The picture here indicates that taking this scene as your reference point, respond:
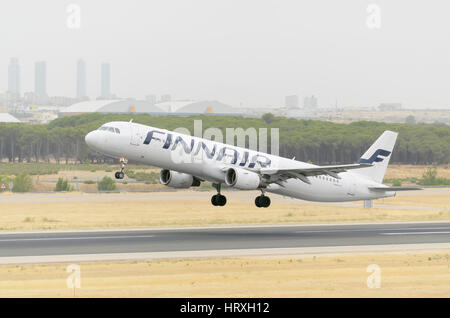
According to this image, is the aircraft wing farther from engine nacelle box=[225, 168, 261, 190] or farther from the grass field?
the grass field

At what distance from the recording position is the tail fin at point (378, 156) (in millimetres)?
60250

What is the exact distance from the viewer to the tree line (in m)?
128

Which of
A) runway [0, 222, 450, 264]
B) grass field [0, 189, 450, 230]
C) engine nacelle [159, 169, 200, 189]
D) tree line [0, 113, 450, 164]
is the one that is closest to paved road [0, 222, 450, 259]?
runway [0, 222, 450, 264]

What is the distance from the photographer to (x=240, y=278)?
1284 inches

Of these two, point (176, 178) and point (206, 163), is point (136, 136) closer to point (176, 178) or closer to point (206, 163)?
point (206, 163)

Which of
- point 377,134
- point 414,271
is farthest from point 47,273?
point 377,134

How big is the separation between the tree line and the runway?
68592mm

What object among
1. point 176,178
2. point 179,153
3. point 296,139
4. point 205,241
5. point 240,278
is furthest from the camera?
point 296,139

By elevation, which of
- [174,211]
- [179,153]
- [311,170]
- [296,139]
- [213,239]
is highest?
[296,139]

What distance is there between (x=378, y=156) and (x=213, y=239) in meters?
19.4

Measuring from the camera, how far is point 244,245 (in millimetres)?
44406

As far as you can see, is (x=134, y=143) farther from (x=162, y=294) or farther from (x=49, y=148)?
(x=49, y=148)

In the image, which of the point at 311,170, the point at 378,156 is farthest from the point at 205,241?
the point at 378,156
